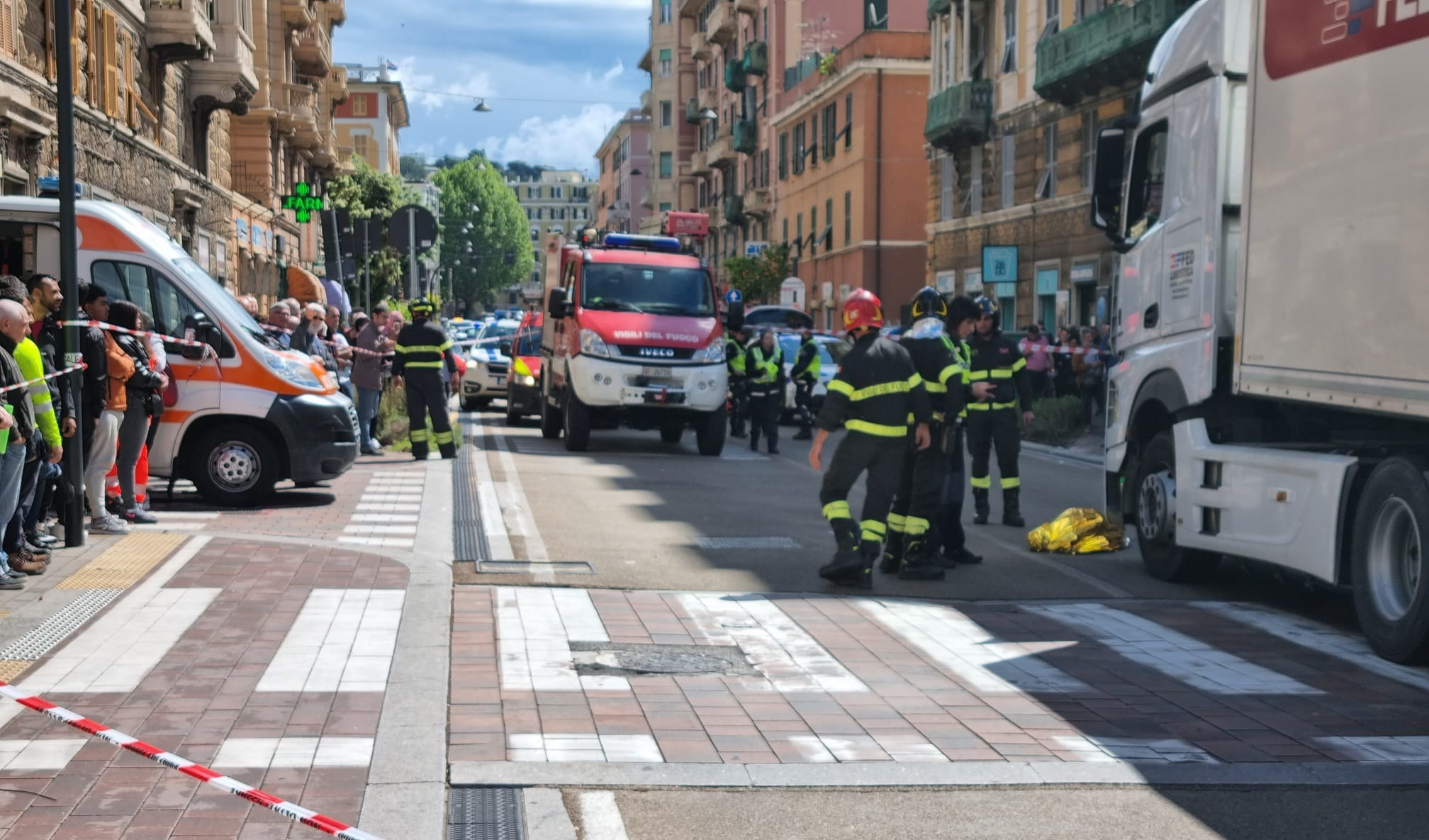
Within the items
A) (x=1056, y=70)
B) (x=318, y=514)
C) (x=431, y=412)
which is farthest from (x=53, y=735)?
(x=1056, y=70)

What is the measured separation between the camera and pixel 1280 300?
8953mm

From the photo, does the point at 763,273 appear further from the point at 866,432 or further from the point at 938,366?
the point at 866,432

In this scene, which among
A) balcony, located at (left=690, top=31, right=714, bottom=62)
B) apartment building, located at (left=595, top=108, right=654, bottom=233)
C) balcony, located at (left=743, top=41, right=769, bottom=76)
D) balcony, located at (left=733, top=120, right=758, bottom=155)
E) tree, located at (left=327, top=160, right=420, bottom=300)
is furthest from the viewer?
apartment building, located at (left=595, top=108, right=654, bottom=233)

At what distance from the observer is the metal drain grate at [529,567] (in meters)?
10.3

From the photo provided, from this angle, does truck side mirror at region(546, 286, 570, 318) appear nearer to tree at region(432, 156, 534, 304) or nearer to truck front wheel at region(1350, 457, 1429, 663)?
truck front wheel at region(1350, 457, 1429, 663)

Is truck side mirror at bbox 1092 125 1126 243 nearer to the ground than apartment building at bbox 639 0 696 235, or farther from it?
nearer to the ground

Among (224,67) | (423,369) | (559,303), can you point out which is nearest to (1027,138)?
(224,67)

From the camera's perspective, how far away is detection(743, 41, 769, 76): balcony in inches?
2616

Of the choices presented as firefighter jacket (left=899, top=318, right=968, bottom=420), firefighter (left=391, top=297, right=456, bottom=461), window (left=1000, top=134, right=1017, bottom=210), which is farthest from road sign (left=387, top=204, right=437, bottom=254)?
window (left=1000, top=134, right=1017, bottom=210)

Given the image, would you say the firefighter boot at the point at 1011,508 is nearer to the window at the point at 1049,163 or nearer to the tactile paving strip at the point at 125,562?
the tactile paving strip at the point at 125,562

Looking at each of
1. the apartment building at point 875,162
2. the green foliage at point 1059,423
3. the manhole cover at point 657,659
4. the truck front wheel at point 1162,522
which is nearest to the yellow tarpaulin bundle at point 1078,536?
the truck front wheel at point 1162,522

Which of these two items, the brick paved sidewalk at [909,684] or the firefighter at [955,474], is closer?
Result: the brick paved sidewalk at [909,684]

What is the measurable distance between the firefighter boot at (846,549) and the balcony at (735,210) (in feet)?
197

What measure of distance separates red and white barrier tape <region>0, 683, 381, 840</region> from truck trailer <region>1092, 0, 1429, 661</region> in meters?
4.99
